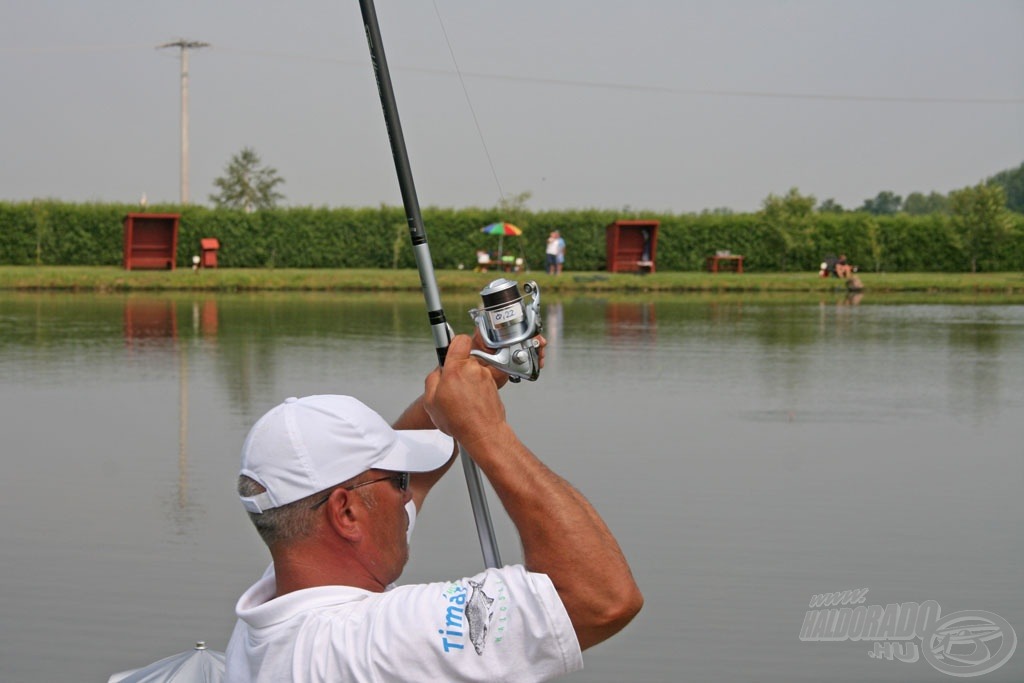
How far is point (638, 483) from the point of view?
868cm

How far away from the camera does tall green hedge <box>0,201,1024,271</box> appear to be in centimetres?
3969

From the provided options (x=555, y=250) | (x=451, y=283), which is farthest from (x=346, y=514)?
(x=555, y=250)

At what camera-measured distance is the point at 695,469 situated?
918 cm

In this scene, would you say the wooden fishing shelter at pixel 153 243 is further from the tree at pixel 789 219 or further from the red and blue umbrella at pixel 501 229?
the tree at pixel 789 219

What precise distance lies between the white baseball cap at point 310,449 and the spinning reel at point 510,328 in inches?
12.4

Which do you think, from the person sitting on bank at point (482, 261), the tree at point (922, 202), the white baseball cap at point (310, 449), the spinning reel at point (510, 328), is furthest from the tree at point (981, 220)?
the tree at point (922, 202)

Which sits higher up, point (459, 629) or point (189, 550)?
point (459, 629)

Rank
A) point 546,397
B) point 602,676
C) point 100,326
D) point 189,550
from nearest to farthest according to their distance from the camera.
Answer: point 602,676
point 189,550
point 546,397
point 100,326

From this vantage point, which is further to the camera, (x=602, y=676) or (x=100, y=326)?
(x=100, y=326)

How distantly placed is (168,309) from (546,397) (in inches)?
525

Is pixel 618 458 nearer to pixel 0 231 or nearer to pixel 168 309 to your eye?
pixel 168 309

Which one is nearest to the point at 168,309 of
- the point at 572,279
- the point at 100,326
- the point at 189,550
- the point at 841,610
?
the point at 100,326

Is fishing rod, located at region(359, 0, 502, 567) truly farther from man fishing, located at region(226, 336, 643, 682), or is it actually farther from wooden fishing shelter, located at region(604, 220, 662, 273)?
wooden fishing shelter, located at region(604, 220, 662, 273)

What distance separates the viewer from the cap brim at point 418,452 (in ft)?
8.11
